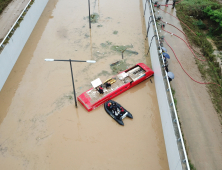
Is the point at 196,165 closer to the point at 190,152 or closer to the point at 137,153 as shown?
the point at 190,152

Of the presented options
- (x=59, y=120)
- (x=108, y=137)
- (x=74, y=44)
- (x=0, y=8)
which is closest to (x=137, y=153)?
(x=108, y=137)

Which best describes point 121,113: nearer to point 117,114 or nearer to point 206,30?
point 117,114

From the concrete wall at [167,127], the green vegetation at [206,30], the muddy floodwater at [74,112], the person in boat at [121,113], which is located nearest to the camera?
the concrete wall at [167,127]

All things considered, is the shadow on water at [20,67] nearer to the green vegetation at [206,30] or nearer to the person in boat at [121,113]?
the person in boat at [121,113]

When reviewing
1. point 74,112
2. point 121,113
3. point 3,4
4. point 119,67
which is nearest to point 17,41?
point 3,4

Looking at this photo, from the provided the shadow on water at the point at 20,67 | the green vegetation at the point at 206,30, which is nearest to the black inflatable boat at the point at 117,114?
the green vegetation at the point at 206,30
